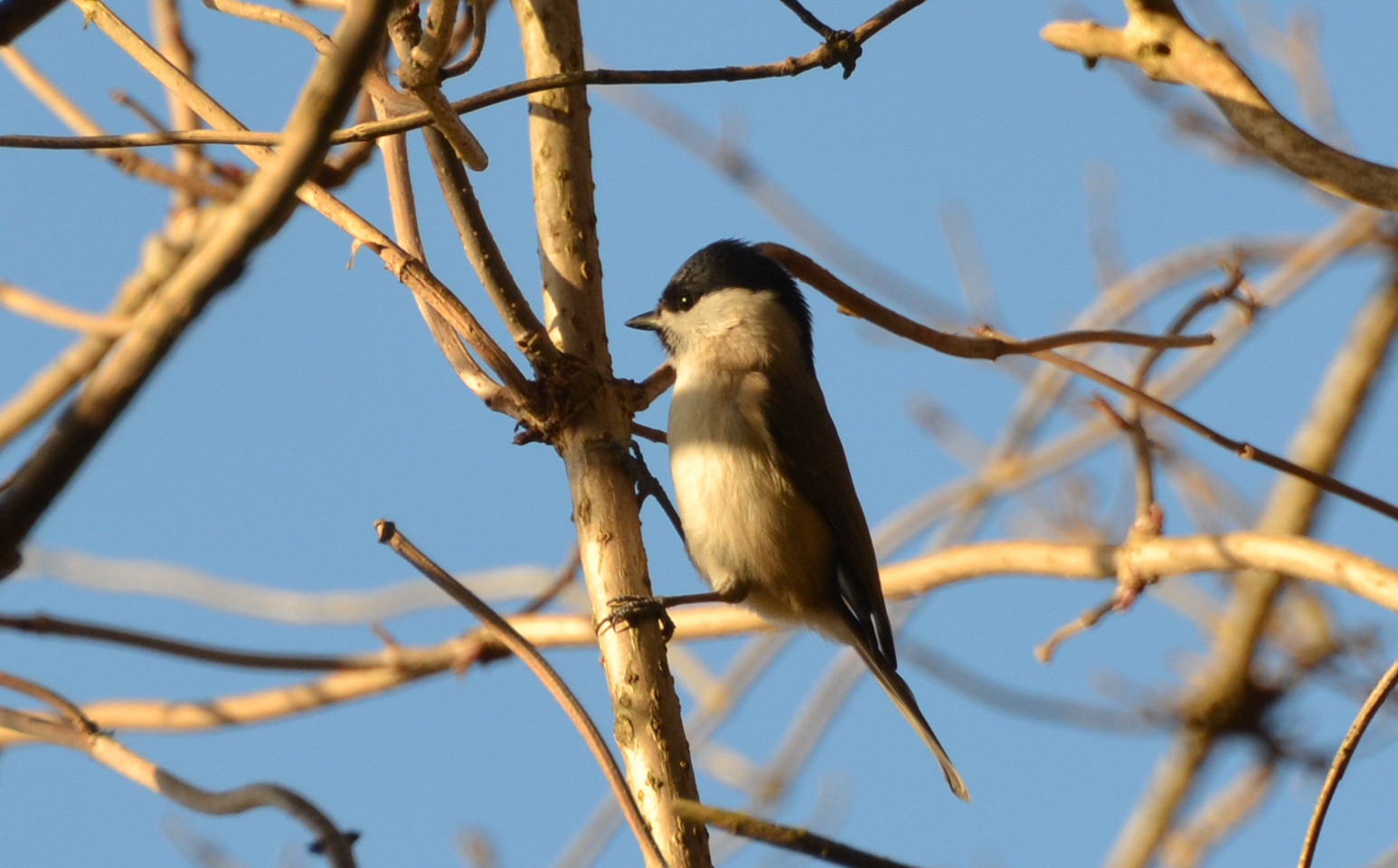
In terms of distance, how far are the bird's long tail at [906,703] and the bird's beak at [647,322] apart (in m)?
0.97

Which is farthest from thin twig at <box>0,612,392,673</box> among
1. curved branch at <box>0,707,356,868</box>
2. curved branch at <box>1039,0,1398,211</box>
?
curved branch at <box>1039,0,1398,211</box>

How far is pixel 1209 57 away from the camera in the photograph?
2002 mm

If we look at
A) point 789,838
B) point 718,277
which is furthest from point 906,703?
point 789,838

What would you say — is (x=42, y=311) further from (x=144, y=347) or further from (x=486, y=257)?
(x=144, y=347)

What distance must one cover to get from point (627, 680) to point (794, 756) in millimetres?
2219

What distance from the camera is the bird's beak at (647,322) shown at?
359cm

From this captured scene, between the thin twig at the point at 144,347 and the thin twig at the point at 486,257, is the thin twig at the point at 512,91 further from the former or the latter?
the thin twig at the point at 144,347

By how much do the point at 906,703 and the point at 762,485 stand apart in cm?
59

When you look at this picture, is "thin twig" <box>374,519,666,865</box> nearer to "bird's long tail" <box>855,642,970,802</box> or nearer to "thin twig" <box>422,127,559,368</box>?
"thin twig" <box>422,127,559,368</box>

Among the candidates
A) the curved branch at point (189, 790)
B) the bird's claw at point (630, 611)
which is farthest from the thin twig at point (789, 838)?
the bird's claw at point (630, 611)

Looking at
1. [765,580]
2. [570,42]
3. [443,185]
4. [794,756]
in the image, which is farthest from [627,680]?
[794,756]

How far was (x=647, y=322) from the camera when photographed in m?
3.61

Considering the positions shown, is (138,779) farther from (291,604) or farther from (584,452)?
(291,604)

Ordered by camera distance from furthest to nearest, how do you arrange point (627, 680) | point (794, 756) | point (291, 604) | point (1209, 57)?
1. point (291, 604)
2. point (794, 756)
3. point (1209, 57)
4. point (627, 680)
